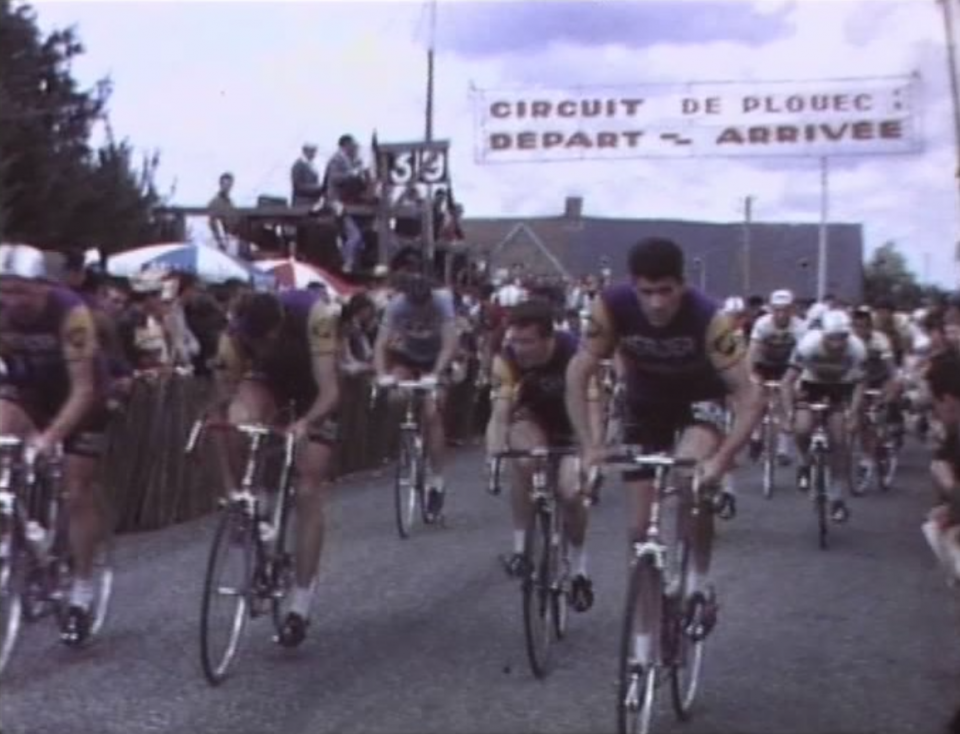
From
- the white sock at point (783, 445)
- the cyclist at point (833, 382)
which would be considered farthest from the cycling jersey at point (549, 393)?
the white sock at point (783, 445)

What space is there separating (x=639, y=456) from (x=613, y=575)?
4754 mm

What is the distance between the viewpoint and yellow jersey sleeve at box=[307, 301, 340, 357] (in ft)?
32.7

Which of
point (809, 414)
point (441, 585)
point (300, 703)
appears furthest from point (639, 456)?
point (809, 414)

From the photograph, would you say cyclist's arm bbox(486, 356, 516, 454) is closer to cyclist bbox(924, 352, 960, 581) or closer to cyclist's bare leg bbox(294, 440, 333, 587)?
cyclist's bare leg bbox(294, 440, 333, 587)

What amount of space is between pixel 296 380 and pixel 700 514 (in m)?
2.32

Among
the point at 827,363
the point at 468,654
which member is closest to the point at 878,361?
the point at 827,363

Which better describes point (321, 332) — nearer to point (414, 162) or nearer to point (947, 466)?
point (947, 466)

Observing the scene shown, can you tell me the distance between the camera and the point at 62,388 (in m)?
9.83

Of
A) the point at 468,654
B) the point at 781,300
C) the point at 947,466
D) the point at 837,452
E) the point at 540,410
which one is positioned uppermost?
the point at 781,300

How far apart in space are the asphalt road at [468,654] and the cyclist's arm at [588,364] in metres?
1.22

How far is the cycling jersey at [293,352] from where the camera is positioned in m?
10.0

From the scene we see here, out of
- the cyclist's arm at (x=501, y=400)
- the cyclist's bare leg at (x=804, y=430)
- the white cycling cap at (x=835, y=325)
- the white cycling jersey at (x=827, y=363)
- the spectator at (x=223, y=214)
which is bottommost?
the cyclist's bare leg at (x=804, y=430)

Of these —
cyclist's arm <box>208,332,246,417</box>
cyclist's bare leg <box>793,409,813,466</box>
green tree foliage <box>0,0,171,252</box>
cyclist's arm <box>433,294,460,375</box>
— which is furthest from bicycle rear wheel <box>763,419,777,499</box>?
green tree foliage <box>0,0,171,252</box>

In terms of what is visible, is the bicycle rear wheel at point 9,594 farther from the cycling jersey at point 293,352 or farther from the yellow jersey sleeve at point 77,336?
the cycling jersey at point 293,352
